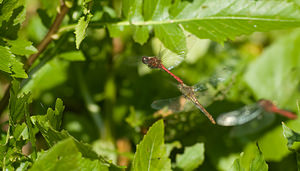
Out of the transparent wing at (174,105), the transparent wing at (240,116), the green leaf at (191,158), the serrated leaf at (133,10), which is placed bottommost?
the transparent wing at (240,116)

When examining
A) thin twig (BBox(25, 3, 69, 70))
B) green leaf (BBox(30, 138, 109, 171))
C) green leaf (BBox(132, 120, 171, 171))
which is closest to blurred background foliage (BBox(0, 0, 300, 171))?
thin twig (BBox(25, 3, 69, 70))

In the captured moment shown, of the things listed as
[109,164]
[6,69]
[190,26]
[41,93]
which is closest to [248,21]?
[190,26]

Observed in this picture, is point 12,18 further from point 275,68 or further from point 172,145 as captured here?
point 275,68

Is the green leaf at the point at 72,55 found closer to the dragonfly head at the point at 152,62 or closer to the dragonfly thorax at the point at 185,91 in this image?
the dragonfly head at the point at 152,62

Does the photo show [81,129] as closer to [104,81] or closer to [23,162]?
[104,81]

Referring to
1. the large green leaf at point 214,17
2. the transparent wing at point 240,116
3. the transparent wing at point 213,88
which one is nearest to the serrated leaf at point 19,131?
the large green leaf at point 214,17

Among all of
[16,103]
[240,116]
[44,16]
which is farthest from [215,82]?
[16,103]

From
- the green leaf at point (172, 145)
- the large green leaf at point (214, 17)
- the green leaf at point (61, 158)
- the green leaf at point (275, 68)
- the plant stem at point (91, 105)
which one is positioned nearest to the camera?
the green leaf at point (61, 158)

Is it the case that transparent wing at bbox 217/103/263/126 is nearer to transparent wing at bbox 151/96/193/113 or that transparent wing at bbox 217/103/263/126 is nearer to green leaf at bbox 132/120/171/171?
transparent wing at bbox 151/96/193/113
